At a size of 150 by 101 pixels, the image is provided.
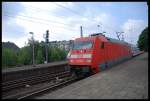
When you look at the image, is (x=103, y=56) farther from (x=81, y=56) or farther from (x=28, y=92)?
(x=28, y=92)

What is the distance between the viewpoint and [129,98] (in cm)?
961

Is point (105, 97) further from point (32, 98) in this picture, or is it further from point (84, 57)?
point (84, 57)

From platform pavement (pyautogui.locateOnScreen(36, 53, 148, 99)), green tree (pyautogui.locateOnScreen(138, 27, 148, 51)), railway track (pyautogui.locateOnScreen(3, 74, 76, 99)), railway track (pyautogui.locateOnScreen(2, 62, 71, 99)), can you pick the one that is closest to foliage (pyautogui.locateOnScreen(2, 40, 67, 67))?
green tree (pyautogui.locateOnScreen(138, 27, 148, 51))

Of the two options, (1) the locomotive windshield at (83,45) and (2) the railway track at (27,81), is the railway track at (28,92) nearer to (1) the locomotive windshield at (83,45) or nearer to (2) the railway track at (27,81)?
(2) the railway track at (27,81)

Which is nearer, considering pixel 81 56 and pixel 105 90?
pixel 105 90

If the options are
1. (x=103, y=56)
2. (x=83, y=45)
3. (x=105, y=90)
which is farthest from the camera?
(x=103, y=56)

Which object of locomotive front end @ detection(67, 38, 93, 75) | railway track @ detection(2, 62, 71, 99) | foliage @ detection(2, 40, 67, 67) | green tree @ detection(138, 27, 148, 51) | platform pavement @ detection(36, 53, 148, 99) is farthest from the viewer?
foliage @ detection(2, 40, 67, 67)

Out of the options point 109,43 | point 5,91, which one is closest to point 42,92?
point 5,91

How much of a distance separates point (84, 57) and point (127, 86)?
5.51m

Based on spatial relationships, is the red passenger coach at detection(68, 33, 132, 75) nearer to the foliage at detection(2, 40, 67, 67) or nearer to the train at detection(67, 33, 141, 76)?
the train at detection(67, 33, 141, 76)

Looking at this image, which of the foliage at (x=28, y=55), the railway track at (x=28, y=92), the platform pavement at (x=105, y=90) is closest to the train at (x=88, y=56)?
the platform pavement at (x=105, y=90)

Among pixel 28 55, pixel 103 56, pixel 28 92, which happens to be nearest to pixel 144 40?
pixel 28 55

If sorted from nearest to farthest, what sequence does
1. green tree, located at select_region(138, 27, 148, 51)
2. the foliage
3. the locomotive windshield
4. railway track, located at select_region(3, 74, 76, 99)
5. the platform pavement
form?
the platform pavement < railway track, located at select_region(3, 74, 76, 99) < the locomotive windshield < green tree, located at select_region(138, 27, 148, 51) < the foliage

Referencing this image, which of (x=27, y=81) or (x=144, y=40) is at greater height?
(x=144, y=40)
